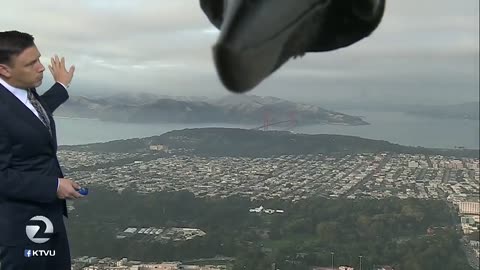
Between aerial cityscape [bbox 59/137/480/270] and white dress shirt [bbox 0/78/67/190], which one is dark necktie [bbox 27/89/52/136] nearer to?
white dress shirt [bbox 0/78/67/190]

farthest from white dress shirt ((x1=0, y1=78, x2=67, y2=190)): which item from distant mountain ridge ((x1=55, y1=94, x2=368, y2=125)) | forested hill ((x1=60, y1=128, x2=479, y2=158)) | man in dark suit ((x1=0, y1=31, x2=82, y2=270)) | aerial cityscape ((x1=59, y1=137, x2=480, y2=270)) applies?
forested hill ((x1=60, y1=128, x2=479, y2=158))

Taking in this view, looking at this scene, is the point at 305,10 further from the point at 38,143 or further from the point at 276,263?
the point at 276,263

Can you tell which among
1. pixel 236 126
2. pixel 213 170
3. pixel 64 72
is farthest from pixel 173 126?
pixel 64 72

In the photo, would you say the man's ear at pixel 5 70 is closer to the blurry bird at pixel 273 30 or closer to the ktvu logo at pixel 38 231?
the ktvu logo at pixel 38 231

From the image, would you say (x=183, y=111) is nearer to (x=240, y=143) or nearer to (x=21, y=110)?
(x=240, y=143)

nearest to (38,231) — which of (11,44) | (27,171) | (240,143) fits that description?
(27,171)

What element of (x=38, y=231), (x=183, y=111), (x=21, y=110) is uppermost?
(x=183, y=111)

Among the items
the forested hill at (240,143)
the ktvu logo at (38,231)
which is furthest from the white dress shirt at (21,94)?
the forested hill at (240,143)
